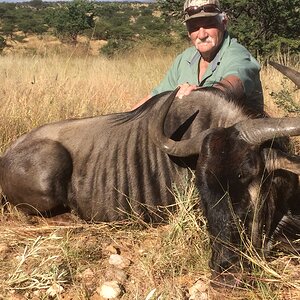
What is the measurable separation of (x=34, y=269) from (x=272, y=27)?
866 centimetres

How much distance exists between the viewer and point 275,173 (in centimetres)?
265

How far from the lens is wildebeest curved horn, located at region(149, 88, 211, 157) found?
2.92 m

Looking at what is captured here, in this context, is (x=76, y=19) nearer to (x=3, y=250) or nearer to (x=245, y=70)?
(x=245, y=70)

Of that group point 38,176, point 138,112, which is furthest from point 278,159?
point 38,176

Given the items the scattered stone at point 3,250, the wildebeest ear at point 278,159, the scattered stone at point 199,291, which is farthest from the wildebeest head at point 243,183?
the scattered stone at point 3,250

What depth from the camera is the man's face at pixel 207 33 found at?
12.7 ft

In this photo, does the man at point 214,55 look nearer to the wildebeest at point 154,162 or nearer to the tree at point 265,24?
the wildebeest at point 154,162

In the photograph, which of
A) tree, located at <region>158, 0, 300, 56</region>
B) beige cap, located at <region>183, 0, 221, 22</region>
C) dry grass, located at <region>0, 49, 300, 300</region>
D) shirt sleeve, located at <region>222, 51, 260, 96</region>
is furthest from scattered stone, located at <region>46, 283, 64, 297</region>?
tree, located at <region>158, 0, 300, 56</region>

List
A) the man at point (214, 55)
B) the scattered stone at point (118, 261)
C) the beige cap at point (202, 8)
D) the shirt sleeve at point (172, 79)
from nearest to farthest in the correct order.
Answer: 1. the scattered stone at point (118, 261)
2. the man at point (214, 55)
3. the beige cap at point (202, 8)
4. the shirt sleeve at point (172, 79)

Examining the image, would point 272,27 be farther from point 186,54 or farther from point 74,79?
point 186,54

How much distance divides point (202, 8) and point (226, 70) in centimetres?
57

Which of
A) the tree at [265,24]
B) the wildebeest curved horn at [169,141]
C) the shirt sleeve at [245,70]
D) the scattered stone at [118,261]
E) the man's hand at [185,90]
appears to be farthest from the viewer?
the tree at [265,24]

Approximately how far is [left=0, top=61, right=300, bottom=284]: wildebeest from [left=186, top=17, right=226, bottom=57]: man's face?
740mm

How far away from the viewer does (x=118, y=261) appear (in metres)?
2.83
